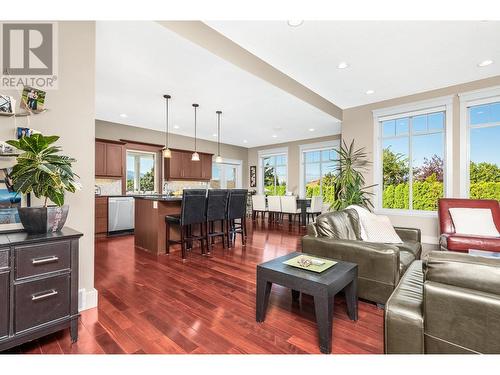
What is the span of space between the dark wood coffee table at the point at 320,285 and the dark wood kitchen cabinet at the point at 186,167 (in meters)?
5.54

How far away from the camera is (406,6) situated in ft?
5.10

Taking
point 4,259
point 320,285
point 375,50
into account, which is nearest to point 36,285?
point 4,259

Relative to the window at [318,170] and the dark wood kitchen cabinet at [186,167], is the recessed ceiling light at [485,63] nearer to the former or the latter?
the window at [318,170]

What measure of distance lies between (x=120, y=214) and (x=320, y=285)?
5209 millimetres

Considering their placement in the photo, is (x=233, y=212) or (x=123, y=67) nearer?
(x=123, y=67)

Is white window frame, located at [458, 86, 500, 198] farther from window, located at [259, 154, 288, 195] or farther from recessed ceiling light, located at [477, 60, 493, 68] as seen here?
window, located at [259, 154, 288, 195]

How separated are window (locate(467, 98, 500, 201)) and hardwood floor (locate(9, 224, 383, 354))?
Answer: 11.9 ft

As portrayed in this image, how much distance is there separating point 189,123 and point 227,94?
7.45ft

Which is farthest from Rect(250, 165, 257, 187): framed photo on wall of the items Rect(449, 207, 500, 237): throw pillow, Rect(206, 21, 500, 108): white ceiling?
Rect(449, 207, 500, 237): throw pillow

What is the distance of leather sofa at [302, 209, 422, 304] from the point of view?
2.04m

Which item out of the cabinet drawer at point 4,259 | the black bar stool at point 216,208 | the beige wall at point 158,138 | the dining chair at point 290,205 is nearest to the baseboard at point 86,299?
the cabinet drawer at point 4,259

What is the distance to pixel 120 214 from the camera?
5.45 m
